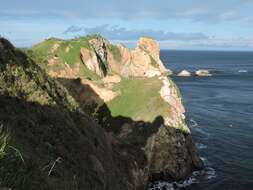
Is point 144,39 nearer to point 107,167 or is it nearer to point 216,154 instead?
point 216,154

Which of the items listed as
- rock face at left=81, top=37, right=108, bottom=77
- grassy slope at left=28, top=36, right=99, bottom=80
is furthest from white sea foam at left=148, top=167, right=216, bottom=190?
rock face at left=81, top=37, right=108, bottom=77

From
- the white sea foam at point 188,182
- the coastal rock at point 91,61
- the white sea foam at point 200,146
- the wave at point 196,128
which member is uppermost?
the coastal rock at point 91,61

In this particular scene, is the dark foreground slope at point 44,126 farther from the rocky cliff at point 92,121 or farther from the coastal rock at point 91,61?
the coastal rock at point 91,61

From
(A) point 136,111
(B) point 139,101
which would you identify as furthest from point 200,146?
(B) point 139,101

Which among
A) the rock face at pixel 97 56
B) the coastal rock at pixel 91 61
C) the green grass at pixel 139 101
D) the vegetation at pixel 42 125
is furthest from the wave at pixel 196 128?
the vegetation at pixel 42 125

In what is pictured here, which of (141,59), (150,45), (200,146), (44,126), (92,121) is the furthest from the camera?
(150,45)

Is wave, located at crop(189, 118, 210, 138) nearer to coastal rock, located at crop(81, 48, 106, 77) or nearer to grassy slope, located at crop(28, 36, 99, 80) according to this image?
grassy slope, located at crop(28, 36, 99, 80)

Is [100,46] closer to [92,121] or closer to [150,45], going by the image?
[150,45]
